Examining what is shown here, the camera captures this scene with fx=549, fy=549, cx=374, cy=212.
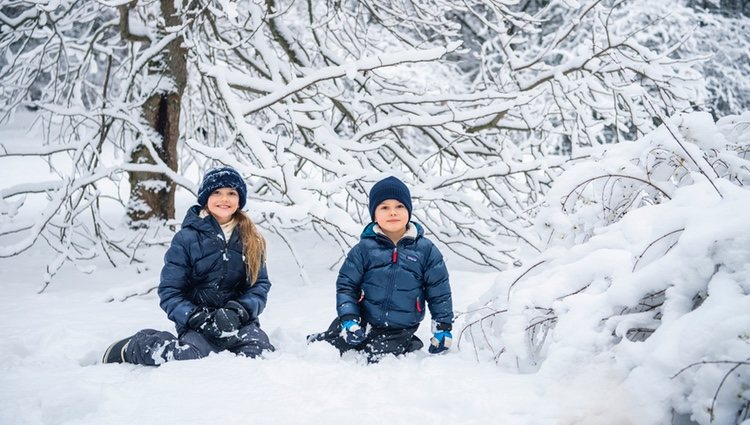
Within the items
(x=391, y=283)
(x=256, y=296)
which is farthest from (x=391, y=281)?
(x=256, y=296)

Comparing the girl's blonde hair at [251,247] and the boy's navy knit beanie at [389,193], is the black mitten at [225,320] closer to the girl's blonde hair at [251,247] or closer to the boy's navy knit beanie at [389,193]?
the girl's blonde hair at [251,247]

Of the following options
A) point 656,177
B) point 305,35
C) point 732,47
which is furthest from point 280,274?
point 732,47

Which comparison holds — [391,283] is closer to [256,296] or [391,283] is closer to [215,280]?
[256,296]

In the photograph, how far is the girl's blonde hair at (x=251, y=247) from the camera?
2803mm

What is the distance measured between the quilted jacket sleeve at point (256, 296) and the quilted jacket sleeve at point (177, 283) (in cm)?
25

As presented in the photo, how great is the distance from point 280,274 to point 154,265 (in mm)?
1134

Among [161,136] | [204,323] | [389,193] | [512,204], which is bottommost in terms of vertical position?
[204,323]

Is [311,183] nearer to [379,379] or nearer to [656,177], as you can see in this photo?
[379,379]

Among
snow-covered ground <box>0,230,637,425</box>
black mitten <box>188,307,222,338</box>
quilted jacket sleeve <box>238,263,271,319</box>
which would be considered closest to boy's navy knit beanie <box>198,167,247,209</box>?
quilted jacket sleeve <box>238,263,271,319</box>

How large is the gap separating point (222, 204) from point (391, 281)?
94 centimetres

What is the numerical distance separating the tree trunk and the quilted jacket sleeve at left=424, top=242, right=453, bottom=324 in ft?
10.6

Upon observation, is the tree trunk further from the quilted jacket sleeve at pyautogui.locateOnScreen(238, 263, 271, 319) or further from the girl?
the quilted jacket sleeve at pyautogui.locateOnScreen(238, 263, 271, 319)

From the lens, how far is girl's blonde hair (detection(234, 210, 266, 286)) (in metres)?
2.80

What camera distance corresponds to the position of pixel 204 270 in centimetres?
275
